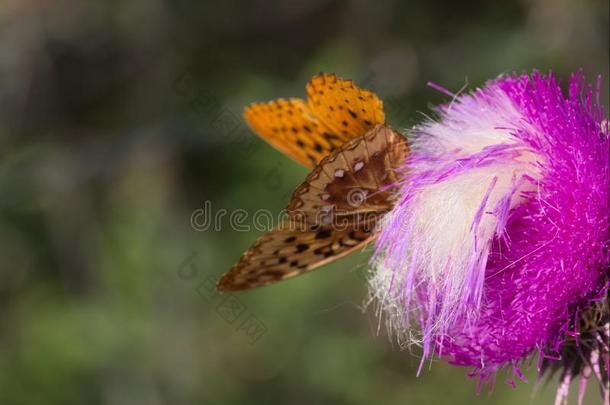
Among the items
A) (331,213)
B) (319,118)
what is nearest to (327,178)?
(331,213)

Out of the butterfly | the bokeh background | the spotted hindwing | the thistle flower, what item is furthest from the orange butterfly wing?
the bokeh background

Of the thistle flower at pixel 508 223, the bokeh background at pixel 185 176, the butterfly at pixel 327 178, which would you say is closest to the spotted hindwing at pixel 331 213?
the butterfly at pixel 327 178

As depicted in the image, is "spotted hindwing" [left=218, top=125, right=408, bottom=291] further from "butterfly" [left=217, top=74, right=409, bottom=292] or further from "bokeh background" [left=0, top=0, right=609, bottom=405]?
"bokeh background" [left=0, top=0, right=609, bottom=405]

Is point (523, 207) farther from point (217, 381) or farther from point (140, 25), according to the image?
point (140, 25)

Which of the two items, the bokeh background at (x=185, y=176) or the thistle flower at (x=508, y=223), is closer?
the thistle flower at (x=508, y=223)

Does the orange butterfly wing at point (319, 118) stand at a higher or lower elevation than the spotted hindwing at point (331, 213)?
higher

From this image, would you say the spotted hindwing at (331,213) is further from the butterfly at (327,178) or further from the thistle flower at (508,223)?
the thistle flower at (508,223)

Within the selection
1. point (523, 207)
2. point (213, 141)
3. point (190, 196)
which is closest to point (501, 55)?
point (213, 141)
